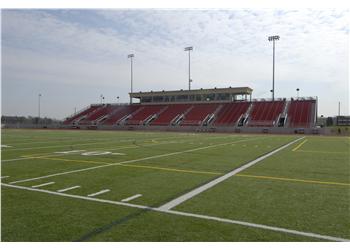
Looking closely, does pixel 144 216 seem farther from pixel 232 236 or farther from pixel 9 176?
pixel 9 176

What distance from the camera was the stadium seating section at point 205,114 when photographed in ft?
183

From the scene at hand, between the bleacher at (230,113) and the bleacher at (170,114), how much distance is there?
28.2ft

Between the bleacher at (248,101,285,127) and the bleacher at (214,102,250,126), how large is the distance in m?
2.14

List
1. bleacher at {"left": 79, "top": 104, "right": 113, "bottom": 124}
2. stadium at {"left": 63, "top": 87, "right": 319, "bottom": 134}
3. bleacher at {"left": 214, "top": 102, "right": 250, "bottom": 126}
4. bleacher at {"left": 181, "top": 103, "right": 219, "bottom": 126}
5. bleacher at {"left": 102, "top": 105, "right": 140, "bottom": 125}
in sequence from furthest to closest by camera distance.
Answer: bleacher at {"left": 79, "top": 104, "right": 113, "bottom": 124}, bleacher at {"left": 102, "top": 105, "right": 140, "bottom": 125}, bleacher at {"left": 181, "top": 103, "right": 219, "bottom": 126}, bleacher at {"left": 214, "top": 102, "right": 250, "bottom": 126}, stadium at {"left": 63, "top": 87, "right": 319, "bottom": 134}

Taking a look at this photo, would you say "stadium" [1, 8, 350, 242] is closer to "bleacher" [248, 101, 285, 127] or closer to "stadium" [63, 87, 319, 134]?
"stadium" [63, 87, 319, 134]

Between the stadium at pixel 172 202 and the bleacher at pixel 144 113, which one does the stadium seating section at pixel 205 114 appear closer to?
the bleacher at pixel 144 113

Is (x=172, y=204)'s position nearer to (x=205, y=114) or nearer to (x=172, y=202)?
(x=172, y=202)

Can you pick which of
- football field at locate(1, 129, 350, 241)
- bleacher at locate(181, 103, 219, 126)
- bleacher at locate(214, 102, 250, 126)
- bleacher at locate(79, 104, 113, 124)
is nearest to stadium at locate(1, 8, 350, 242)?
football field at locate(1, 129, 350, 241)

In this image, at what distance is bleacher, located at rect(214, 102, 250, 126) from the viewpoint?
58.0 meters

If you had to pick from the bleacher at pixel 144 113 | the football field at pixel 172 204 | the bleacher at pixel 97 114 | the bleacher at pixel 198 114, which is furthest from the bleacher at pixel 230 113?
the football field at pixel 172 204

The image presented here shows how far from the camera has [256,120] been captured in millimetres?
56219

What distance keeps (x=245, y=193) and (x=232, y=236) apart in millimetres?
2489

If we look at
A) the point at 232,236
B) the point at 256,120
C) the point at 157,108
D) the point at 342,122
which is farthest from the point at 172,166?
the point at 342,122

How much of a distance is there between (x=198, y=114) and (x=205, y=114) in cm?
151
